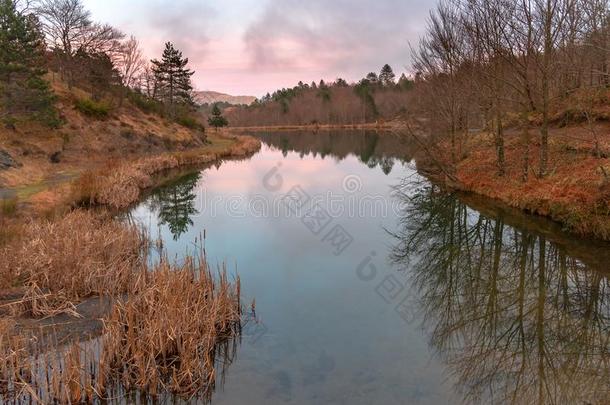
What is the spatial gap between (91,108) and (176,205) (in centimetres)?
2041

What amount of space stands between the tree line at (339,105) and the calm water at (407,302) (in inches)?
3170

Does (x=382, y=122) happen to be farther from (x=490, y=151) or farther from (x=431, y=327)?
(x=431, y=327)

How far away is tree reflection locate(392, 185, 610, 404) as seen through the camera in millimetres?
6488

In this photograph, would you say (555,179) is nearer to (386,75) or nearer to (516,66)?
(516,66)

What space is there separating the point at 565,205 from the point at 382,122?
8834cm

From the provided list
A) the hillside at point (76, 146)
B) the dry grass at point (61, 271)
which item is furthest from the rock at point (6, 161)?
the dry grass at point (61, 271)

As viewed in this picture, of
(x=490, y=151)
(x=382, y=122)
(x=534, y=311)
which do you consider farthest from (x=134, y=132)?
(x=382, y=122)

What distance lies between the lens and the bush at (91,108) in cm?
3562

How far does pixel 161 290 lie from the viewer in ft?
23.5

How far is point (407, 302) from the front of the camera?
9836mm

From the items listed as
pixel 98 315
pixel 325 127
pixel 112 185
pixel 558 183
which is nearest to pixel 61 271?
pixel 98 315

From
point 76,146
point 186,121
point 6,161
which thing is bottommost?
point 6,161

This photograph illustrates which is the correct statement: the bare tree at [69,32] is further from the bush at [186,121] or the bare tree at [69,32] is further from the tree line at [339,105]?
the tree line at [339,105]

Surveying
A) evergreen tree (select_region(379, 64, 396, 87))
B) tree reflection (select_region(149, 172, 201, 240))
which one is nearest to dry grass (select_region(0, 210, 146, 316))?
tree reflection (select_region(149, 172, 201, 240))
